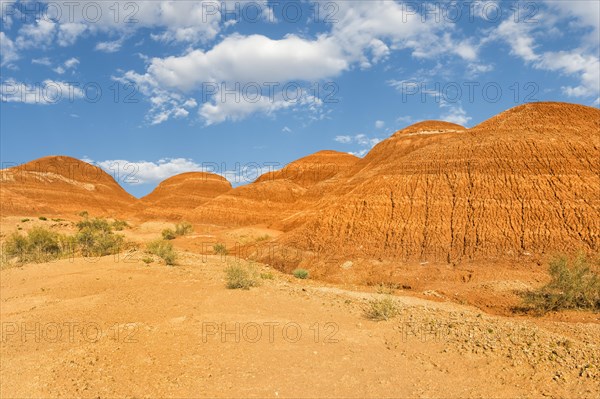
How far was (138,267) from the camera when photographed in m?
14.8

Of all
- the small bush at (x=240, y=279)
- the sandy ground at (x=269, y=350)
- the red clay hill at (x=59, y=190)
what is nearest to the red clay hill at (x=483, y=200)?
the small bush at (x=240, y=279)

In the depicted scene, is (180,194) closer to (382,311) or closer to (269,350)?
(382,311)

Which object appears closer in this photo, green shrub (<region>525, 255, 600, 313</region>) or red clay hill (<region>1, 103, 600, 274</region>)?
green shrub (<region>525, 255, 600, 313</region>)

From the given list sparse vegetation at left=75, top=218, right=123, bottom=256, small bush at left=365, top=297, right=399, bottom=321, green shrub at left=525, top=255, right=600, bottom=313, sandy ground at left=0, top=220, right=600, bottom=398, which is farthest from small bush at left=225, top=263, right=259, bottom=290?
sparse vegetation at left=75, top=218, right=123, bottom=256

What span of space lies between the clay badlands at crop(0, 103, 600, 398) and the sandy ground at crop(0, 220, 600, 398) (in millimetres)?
36

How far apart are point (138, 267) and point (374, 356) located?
10.1m

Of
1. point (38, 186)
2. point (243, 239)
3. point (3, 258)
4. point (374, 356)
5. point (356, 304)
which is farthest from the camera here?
point (38, 186)

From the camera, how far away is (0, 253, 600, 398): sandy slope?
6.21 metres

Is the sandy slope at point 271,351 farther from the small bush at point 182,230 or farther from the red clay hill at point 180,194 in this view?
the red clay hill at point 180,194

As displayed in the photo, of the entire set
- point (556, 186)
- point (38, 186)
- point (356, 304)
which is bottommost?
point (356, 304)

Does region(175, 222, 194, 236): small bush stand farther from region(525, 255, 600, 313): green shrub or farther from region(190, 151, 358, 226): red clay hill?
region(525, 255, 600, 313): green shrub

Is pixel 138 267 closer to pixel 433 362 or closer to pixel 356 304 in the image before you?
pixel 356 304

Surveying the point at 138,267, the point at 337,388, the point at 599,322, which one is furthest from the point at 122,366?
the point at 599,322

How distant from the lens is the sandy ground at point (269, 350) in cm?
621
